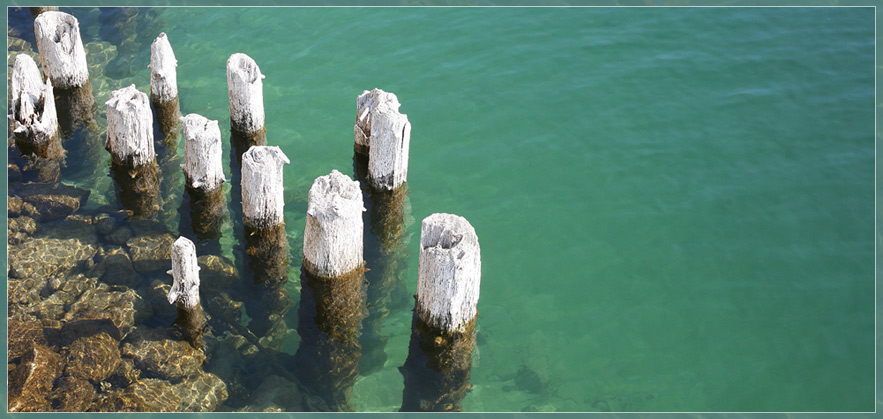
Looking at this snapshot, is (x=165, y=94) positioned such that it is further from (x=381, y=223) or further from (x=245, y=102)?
(x=381, y=223)

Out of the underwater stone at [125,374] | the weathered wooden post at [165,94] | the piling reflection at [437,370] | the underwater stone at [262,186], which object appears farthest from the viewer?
the weathered wooden post at [165,94]

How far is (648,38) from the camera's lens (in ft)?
54.6

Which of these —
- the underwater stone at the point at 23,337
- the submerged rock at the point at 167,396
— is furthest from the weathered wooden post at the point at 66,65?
the submerged rock at the point at 167,396

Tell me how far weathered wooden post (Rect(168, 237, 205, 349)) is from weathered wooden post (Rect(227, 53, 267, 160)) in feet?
12.5

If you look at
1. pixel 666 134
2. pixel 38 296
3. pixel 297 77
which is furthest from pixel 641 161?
pixel 38 296

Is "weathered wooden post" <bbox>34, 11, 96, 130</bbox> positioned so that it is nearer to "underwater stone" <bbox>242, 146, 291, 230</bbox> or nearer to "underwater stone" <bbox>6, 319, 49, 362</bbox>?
"underwater stone" <bbox>242, 146, 291, 230</bbox>

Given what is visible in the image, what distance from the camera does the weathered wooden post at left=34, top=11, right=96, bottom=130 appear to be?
43.7 feet

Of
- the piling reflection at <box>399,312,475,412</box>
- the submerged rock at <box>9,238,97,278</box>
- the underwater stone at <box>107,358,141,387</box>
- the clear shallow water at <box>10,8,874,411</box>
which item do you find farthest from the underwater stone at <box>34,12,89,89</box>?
the piling reflection at <box>399,312,475,412</box>

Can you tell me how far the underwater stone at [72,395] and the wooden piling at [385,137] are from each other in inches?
193

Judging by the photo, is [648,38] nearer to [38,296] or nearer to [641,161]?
[641,161]

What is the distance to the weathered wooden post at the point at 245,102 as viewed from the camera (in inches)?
482

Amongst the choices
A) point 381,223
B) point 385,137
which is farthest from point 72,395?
point 385,137

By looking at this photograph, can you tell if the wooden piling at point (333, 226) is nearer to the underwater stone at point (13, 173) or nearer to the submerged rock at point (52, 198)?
the submerged rock at point (52, 198)

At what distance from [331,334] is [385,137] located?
2.96 metres
